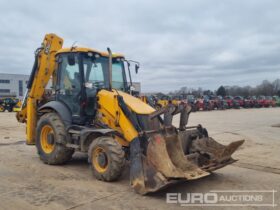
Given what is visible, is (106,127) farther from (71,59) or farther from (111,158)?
(71,59)

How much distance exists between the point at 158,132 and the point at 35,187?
2.53m

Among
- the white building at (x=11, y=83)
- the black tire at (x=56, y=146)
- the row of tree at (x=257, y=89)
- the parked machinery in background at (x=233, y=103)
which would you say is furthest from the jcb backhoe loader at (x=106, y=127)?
the white building at (x=11, y=83)

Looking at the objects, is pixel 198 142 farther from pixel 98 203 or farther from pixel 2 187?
pixel 2 187

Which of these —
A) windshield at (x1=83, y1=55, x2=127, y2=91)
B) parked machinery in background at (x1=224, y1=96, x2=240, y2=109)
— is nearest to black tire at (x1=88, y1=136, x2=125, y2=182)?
windshield at (x1=83, y1=55, x2=127, y2=91)

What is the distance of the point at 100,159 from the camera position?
633cm

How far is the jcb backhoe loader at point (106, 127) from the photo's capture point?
18.8 feet

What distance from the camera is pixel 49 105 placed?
8062 millimetres

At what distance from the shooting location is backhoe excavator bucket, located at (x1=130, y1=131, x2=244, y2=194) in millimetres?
5410

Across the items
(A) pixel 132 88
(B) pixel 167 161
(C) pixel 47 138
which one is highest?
(A) pixel 132 88

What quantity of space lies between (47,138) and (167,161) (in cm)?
367

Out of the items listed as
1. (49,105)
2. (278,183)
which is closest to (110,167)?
(49,105)

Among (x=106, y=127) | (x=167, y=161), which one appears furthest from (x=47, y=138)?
(x=167, y=161)

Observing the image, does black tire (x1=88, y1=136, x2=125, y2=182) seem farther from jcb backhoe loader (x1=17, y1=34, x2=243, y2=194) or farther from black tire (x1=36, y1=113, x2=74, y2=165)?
black tire (x1=36, y1=113, x2=74, y2=165)

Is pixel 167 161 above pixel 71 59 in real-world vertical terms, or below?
below
